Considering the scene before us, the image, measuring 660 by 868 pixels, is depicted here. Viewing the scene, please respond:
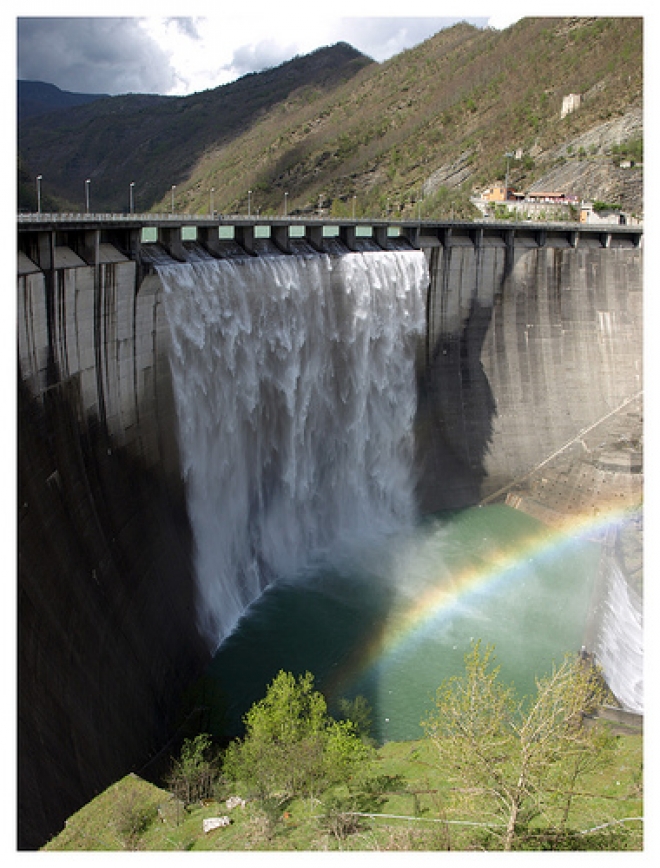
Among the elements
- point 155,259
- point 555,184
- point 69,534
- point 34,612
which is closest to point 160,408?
point 155,259

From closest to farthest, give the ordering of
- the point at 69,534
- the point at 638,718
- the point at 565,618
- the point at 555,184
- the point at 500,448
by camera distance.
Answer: the point at 69,534
the point at 638,718
the point at 565,618
the point at 500,448
the point at 555,184

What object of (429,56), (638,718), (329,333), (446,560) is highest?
(429,56)

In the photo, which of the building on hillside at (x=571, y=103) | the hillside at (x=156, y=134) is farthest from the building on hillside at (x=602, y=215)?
the hillside at (x=156, y=134)

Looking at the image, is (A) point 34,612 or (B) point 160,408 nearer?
(A) point 34,612

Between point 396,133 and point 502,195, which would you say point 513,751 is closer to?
point 502,195

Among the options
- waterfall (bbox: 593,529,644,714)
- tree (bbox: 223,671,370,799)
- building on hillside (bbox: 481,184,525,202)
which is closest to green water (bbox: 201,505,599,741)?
waterfall (bbox: 593,529,644,714)

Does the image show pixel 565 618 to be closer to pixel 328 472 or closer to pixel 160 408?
pixel 328 472

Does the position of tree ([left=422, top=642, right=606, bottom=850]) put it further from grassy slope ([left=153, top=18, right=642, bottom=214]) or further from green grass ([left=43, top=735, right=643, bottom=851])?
grassy slope ([left=153, top=18, right=642, bottom=214])
